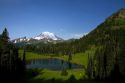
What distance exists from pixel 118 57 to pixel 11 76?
6462cm

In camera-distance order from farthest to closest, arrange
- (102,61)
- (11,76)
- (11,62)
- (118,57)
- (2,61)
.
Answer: (102,61) < (118,57) < (11,62) < (2,61) < (11,76)

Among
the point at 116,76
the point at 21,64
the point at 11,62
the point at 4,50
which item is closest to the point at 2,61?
the point at 4,50

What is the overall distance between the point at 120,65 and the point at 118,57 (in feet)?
21.3

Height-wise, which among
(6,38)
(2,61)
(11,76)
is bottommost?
(11,76)

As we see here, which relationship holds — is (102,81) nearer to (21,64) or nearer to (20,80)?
(21,64)

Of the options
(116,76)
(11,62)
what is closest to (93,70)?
(116,76)

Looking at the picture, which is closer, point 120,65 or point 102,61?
point 120,65

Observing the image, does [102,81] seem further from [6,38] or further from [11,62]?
[6,38]

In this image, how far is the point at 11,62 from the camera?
3664 inches

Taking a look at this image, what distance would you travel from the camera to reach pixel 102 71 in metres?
124

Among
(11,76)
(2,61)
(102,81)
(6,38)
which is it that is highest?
(6,38)

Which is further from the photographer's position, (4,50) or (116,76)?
(116,76)

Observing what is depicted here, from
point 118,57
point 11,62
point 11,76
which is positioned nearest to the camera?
point 11,76

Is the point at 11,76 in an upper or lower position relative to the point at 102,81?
upper
